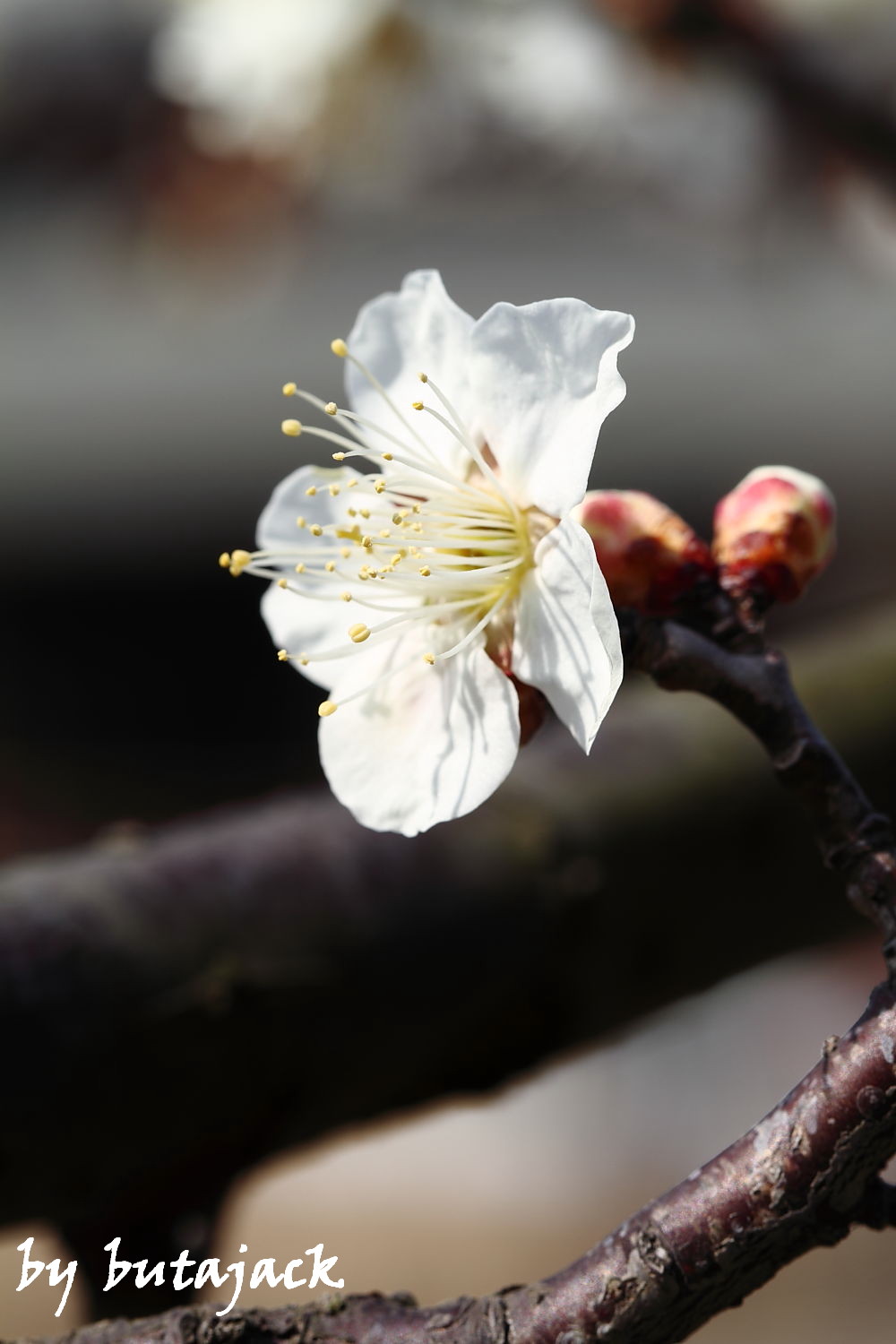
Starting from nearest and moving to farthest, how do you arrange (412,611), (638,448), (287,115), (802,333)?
(412,611), (287,115), (802,333), (638,448)

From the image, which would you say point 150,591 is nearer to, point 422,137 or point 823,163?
point 422,137

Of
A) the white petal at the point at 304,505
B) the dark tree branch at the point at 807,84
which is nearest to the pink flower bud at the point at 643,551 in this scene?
the white petal at the point at 304,505

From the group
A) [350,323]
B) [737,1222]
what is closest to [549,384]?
[737,1222]

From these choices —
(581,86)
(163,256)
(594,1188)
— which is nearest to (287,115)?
(581,86)

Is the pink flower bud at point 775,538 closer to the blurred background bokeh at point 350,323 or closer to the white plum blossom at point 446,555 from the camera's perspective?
the white plum blossom at point 446,555

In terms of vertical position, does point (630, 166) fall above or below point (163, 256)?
above

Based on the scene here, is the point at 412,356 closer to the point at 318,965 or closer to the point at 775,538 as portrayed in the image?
the point at 775,538

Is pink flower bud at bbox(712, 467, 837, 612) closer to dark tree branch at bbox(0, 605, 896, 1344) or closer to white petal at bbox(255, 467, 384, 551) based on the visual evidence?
dark tree branch at bbox(0, 605, 896, 1344)
